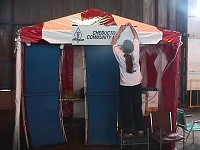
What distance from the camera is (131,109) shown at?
4973 millimetres

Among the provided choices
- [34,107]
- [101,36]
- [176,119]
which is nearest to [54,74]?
[34,107]

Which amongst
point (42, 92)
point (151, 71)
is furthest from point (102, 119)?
point (151, 71)

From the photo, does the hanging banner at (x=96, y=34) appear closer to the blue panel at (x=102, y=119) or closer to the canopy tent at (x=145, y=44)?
the canopy tent at (x=145, y=44)

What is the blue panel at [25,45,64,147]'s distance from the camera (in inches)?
204

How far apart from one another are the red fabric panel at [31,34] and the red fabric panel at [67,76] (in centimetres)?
158

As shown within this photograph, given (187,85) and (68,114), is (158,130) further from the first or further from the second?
(187,85)

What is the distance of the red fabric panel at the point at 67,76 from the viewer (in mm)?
6516

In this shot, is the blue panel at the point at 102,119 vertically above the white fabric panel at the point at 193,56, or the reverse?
the white fabric panel at the point at 193,56

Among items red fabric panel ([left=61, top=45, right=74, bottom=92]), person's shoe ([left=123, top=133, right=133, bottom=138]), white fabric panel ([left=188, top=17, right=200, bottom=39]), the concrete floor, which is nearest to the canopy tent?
the concrete floor

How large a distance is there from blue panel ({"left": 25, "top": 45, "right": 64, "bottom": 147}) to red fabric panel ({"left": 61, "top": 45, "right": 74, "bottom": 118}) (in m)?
1.17

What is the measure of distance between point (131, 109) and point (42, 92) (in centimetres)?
164

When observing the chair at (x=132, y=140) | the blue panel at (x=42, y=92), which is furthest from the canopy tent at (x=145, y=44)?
the chair at (x=132, y=140)

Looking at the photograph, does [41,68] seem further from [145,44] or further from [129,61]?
[145,44]

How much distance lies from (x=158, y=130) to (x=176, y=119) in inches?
19.5
